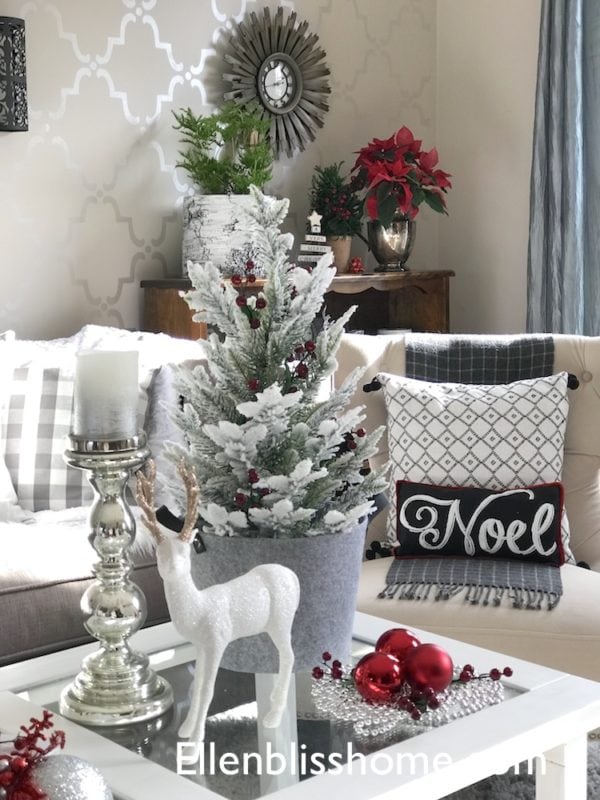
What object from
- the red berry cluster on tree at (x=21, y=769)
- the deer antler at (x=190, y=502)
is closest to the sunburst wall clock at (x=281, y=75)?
the deer antler at (x=190, y=502)

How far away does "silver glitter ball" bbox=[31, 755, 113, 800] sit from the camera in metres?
0.98

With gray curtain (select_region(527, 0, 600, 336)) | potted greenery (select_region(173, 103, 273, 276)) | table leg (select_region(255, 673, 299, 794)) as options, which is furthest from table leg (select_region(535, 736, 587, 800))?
gray curtain (select_region(527, 0, 600, 336))

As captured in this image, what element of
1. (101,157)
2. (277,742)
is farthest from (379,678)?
(101,157)

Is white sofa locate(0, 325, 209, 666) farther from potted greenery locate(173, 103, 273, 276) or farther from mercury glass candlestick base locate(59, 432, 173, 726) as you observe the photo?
mercury glass candlestick base locate(59, 432, 173, 726)

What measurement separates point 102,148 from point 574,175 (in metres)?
1.44

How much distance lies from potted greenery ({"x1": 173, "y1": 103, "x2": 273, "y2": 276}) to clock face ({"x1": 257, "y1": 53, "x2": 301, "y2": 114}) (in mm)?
149

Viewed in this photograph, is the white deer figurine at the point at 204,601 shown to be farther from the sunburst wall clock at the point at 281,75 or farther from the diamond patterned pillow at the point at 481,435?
the sunburst wall clock at the point at 281,75

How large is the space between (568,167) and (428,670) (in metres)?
2.44

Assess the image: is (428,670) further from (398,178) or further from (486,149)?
(486,149)

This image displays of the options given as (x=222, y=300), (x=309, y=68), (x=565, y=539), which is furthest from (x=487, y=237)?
(x=222, y=300)

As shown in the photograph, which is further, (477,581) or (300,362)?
(477,581)

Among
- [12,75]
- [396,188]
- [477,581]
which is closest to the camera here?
[477,581]

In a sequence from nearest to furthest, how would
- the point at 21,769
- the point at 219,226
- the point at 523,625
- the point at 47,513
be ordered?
the point at 21,769, the point at 523,625, the point at 47,513, the point at 219,226

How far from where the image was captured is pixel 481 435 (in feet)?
7.31
